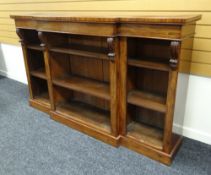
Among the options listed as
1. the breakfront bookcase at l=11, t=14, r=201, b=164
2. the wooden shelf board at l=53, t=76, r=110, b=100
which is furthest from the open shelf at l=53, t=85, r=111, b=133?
the wooden shelf board at l=53, t=76, r=110, b=100

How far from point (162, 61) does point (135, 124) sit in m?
0.71

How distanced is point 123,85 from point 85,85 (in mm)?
525

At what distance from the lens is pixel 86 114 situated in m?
2.35

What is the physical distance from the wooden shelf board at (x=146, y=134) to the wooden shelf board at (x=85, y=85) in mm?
392

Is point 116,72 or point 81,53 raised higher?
point 81,53

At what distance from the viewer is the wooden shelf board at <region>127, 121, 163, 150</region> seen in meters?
1.87

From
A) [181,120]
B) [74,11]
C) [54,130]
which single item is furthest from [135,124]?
[74,11]

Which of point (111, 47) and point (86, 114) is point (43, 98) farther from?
point (111, 47)

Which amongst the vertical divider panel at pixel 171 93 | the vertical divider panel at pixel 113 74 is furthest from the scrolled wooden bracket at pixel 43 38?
the vertical divider panel at pixel 171 93

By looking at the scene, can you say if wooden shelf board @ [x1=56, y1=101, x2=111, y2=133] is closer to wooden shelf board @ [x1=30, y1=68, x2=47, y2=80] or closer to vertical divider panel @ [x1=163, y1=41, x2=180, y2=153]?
wooden shelf board @ [x1=30, y1=68, x2=47, y2=80]

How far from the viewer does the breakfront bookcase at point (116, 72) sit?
1.55 metres

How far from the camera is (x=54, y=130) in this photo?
2.29m

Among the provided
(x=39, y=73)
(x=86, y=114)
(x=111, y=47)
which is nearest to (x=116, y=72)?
(x=111, y=47)

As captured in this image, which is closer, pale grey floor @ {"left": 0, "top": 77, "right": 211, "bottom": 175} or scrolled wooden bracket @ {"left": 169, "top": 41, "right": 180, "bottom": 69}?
scrolled wooden bracket @ {"left": 169, "top": 41, "right": 180, "bottom": 69}
